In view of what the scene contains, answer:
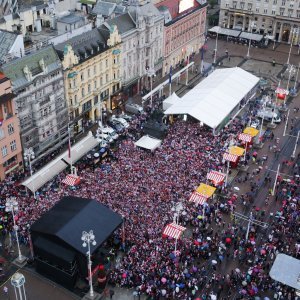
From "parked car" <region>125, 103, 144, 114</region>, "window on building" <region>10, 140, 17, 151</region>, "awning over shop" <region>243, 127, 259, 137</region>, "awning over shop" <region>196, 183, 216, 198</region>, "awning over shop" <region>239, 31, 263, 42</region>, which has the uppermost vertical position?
"window on building" <region>10, 140, 17, 151</region>

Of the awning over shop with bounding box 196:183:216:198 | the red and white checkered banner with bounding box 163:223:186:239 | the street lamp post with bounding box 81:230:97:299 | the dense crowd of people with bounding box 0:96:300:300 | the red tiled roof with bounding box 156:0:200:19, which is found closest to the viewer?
the street lamp post with bounding box 81:230:97:299

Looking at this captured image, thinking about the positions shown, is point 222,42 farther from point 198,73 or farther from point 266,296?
point 266,296

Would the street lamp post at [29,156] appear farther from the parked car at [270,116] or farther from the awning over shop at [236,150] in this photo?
the parked car at [270,116]

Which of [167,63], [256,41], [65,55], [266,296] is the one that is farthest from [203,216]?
[256,41]

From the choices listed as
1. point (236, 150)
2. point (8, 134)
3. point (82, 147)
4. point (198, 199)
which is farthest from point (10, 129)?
point (236, 150)

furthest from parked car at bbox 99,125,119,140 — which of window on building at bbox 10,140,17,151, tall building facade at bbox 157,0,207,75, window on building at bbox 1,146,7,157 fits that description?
tall building facade at bbox 157,0,207,75

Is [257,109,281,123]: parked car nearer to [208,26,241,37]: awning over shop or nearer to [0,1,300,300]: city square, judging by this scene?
[0,1,300,300]: city square

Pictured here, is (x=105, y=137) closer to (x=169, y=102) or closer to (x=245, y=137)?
(x=169, y=102)

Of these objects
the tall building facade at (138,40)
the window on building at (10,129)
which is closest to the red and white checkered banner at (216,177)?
the window on building at (10,129)
